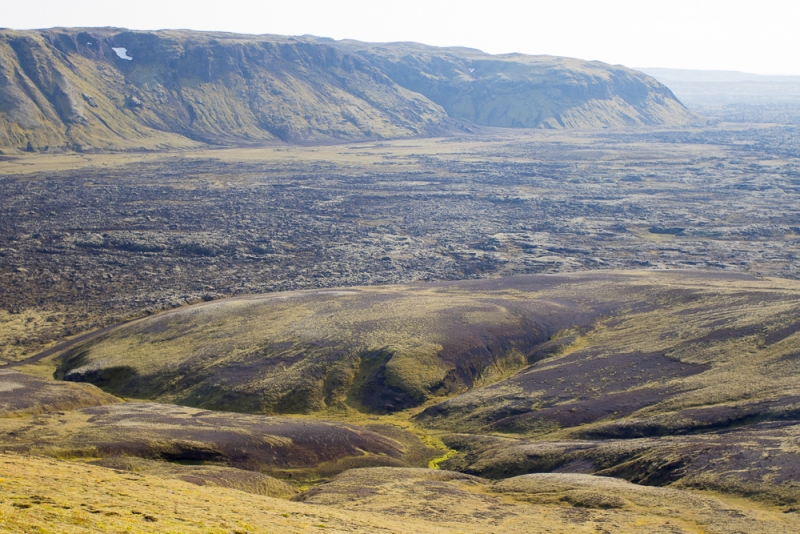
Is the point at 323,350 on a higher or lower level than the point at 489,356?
higher

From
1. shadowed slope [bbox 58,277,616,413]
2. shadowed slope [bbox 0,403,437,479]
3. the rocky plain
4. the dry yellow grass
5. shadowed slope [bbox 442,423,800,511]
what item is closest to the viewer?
the dry yellow grass

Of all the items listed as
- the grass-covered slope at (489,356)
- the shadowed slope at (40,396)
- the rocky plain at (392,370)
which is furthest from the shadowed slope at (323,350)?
the shadowed slope at (40,396)

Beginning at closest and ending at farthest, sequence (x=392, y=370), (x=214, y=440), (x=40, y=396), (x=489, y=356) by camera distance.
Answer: (x=214, y=440) → (x=40, y=396) → (x=392, y=370) → (x=489, y=356)

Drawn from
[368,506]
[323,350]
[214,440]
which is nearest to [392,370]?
[323,350]

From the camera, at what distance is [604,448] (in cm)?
→ 4325

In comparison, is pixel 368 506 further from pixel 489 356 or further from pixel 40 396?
pixel 489 356

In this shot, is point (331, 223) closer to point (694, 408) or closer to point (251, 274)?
point (251, 274)

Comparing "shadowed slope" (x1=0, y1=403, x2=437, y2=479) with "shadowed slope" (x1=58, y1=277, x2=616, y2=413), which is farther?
"shadowed slope" (x1=58, y1=277, x2=616, y2=413)

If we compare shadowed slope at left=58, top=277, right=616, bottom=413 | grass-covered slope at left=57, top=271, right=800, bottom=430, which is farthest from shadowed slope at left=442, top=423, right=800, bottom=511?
shadowed slope at left=58, top=277, right=616, bottom=413

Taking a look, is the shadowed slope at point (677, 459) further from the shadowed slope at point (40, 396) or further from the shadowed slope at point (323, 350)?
the shadowed slope at point (40, 396)

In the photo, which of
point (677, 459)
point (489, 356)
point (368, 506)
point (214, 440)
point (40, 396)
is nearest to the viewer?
point (368, 506)

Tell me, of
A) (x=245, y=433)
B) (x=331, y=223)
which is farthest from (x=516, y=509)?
(x=331, y=223)

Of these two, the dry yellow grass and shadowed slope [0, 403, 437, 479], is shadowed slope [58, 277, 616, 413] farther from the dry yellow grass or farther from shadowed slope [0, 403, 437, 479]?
the dry yellow grass

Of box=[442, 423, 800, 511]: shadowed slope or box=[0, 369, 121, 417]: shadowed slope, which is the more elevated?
box=[442, 423, 800, 511]: shadowed slope
